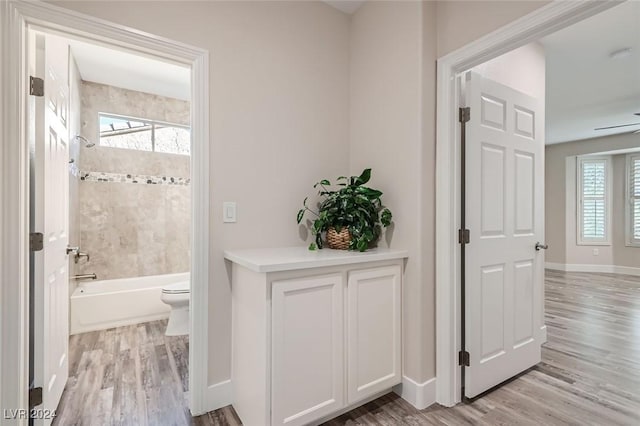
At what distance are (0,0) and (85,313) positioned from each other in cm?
272

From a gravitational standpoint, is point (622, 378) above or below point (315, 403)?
below

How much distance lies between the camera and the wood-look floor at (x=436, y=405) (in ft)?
5.62

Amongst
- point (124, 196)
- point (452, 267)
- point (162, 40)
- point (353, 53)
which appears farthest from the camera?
point (124, 196)

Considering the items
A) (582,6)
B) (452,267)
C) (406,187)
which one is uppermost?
(582,6)

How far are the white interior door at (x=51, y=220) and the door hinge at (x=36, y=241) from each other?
39 millimetres

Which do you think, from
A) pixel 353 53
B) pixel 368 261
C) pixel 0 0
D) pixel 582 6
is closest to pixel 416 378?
pixel 368 261

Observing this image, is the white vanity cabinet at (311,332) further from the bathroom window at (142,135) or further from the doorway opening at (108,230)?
the bathroom window at (142,135)

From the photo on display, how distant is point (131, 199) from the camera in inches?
147

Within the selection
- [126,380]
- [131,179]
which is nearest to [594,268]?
[126,380]

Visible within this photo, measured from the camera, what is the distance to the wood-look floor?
171cm

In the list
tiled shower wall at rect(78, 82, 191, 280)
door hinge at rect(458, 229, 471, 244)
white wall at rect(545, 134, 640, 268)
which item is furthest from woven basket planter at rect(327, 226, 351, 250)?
white wall at rect(545, 134, 640, 268)

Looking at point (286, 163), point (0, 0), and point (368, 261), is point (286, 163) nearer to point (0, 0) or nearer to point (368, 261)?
point (368, 261)

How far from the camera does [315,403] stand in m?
1.55

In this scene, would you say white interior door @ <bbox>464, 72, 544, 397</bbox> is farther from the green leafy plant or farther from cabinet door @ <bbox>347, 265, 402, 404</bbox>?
the green leafy plant
